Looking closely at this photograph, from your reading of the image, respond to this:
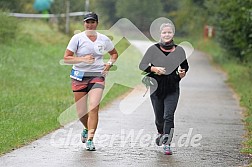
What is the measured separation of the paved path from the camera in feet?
32.0

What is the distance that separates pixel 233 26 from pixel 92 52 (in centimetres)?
1851

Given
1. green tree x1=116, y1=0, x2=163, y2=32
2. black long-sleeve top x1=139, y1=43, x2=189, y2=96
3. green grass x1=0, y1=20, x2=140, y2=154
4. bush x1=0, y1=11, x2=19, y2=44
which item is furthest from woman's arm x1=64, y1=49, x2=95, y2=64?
green tree x1=116, y1=0, x2=163, y2=32

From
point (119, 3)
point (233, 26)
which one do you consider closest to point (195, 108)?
point (233, 26)

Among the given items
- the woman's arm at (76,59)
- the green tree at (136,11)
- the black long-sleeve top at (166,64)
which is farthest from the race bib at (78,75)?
the green tree at (136,11)

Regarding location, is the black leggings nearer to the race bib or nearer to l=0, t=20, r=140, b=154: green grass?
the race bib

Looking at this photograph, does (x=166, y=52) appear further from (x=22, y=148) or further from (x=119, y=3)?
(x=119, y=3)

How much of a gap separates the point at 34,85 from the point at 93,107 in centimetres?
1068

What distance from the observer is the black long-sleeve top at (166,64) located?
34.8 feet

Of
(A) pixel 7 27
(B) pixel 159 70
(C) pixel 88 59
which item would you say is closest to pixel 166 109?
(B) pixel 159 70

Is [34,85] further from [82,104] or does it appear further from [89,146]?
[89,146]

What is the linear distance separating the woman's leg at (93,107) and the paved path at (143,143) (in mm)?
324

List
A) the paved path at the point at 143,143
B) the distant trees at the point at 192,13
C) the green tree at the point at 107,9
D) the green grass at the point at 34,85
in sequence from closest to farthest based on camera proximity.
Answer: the paved path at the point at 143,143 → the green grass at the point at 34,85 → the distant trees at the point at 192,13 → the green tree at the point at 107,9

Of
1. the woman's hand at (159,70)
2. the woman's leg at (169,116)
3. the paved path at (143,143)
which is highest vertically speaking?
the woman's hand at (159,70)

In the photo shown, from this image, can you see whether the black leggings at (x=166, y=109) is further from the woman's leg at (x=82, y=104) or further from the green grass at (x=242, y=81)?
the green grass at (x=242, y=81)
